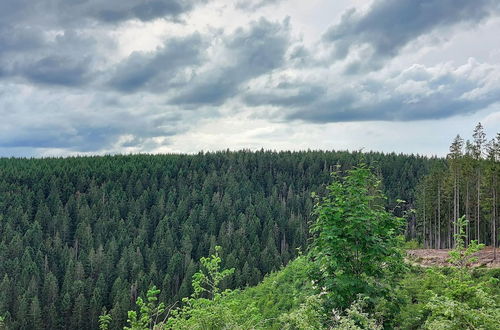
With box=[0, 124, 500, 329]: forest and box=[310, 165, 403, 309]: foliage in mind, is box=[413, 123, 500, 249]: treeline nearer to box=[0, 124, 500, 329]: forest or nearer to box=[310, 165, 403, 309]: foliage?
box=[0, 124, 500, 329]: forest

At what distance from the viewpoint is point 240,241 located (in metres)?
128

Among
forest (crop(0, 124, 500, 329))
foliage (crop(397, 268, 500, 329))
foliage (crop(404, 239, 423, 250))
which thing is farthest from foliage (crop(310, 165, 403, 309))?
foliage (crop(404, 239, 423, 250))

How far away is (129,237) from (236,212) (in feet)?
118

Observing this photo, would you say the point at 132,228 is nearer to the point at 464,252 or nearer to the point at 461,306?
the point at 464,252

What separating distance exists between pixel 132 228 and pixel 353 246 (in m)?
136

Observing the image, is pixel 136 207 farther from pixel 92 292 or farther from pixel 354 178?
pixel 354 178

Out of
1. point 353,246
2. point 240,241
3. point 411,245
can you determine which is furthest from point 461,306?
point 240,241

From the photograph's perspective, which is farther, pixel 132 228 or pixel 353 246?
pixel 132 228

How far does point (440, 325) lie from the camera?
32.3 ft

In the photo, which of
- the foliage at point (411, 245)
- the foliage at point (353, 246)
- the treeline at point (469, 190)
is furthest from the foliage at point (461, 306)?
the treeline at point (469, 190)

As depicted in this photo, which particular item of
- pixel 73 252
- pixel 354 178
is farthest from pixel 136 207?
pixel 354 178

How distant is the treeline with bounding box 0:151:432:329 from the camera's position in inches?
3999

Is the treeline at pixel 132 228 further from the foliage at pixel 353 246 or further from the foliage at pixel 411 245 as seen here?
the foliage at pixel 353 246

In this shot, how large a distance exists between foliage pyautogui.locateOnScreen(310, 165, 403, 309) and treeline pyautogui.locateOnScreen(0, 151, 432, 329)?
268 feet
